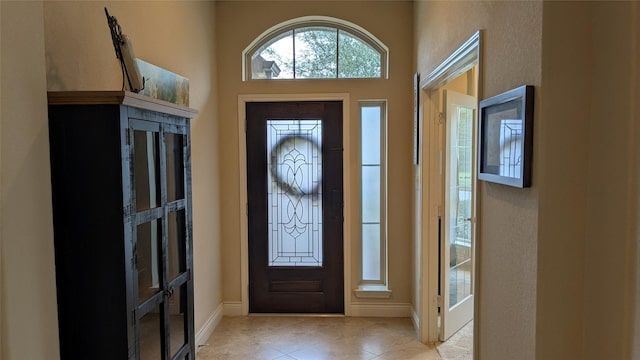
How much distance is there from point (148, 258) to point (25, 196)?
580 mm

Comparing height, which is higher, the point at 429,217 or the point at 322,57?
the point at 322,57

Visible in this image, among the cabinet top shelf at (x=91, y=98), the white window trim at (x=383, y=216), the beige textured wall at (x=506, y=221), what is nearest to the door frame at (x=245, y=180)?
the white window trim at (x=383, y=216)

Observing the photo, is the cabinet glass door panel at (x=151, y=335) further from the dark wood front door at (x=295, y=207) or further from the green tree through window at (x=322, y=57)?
the green tree through window at (x=322, y=57)

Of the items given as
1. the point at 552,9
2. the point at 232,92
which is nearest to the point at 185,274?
the point at 552,9

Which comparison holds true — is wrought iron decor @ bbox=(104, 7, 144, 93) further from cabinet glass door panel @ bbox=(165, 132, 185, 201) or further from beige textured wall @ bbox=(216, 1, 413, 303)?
beige textured wall @ bbox=(216, 1, 413, 303)

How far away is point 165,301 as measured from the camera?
1924 millimetres

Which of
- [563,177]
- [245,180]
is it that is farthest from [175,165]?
[245,180]

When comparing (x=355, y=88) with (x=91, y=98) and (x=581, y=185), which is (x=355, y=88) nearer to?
(x=581, y=185)

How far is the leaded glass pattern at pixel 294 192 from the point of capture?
4.09m

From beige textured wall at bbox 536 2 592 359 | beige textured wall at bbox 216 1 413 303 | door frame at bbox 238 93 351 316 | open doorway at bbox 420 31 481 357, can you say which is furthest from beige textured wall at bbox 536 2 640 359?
door frame at bbox 238 93 351 316

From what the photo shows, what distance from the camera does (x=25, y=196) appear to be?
132 cm

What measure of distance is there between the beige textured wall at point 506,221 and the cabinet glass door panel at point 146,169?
148cm

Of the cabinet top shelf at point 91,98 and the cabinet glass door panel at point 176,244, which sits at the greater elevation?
the cabinet top shelf at point 91,98

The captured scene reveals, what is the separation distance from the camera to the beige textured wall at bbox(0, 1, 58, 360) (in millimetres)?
1244
